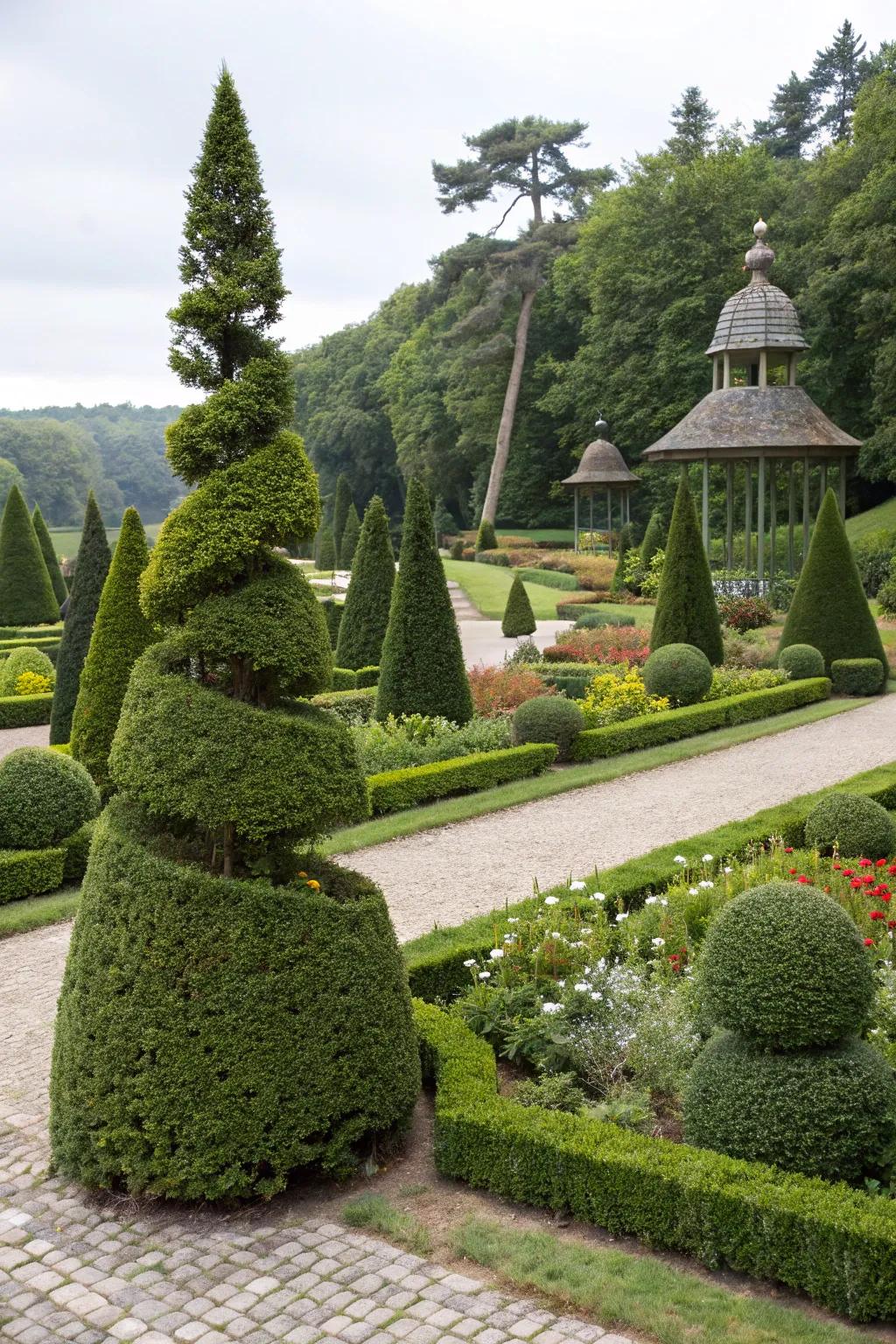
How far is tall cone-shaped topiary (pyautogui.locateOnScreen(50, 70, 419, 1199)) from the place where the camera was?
521cm

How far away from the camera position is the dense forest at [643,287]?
39500mm

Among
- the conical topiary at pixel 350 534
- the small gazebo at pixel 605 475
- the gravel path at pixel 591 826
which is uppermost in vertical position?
the small gazebo at pixel 605 475

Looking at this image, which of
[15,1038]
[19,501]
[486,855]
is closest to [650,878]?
[486,855]

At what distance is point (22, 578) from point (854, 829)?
83.3ft

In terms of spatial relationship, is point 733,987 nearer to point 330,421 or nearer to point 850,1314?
point 850,1314

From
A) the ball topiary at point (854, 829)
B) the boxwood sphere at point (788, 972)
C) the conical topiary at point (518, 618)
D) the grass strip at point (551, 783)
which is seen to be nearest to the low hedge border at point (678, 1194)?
the boxwood sphere at point (788, 972)

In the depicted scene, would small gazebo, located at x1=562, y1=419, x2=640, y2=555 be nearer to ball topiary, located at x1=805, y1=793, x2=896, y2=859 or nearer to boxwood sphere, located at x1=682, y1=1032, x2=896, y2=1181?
ball topiary, located at x1=805, y1=793, x2=896, y2=859

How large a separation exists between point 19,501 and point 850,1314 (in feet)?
97.6

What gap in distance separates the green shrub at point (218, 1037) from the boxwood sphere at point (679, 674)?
43.4 ft

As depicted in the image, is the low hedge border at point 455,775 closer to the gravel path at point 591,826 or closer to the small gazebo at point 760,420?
the gravel path at point 591,826

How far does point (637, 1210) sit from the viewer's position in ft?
16.1

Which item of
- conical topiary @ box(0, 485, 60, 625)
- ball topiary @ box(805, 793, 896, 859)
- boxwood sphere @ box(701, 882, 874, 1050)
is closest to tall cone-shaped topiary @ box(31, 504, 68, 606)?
conical topiary @ box(0, 485, 60, 625)

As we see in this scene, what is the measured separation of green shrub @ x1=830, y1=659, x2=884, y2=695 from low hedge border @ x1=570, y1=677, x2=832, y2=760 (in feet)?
1.36

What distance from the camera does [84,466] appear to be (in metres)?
78.6
